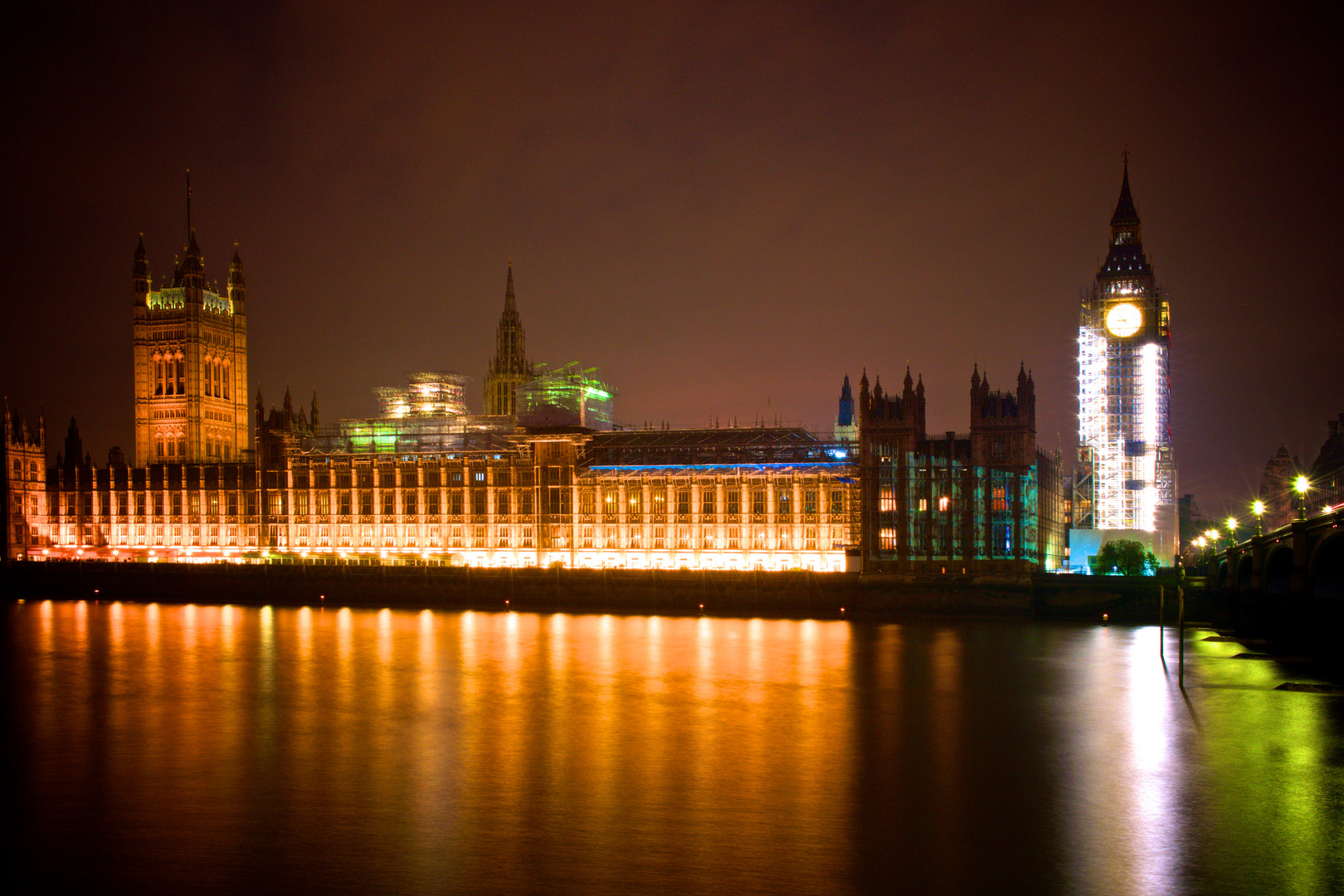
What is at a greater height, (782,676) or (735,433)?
(735,433)

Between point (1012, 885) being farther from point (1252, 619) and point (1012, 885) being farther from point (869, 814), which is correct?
point (1252, 619)

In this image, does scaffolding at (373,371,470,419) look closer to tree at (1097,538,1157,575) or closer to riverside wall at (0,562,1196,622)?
riverside wall at (0,562,1196,622)

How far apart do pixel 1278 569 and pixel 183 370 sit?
114m

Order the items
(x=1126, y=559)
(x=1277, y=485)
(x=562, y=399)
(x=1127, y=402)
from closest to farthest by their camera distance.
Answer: (x=1126, y=559)
(x=562, y=399)
(x=1127, y=402)
(x=1277, y=485)

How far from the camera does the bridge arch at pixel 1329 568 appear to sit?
47.1 metres

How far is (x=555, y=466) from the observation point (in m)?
91.9

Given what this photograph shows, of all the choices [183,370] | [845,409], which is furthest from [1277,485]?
[183,370]

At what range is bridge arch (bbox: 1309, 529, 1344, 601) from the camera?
4706 centimetres

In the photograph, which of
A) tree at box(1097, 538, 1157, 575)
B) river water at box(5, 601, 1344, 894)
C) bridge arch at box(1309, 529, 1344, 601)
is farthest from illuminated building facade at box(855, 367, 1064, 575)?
river water at box(5, 601, 1344, 894)

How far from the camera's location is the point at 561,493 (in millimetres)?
91625

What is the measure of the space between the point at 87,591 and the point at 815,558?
61.0m

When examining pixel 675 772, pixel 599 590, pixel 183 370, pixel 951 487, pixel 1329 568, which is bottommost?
pixel 599 590

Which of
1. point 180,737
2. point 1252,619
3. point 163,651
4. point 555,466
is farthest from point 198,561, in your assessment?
point 1252,619

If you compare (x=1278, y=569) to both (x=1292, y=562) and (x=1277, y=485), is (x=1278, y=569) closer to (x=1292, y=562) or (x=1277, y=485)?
(x=1292, y=562)
